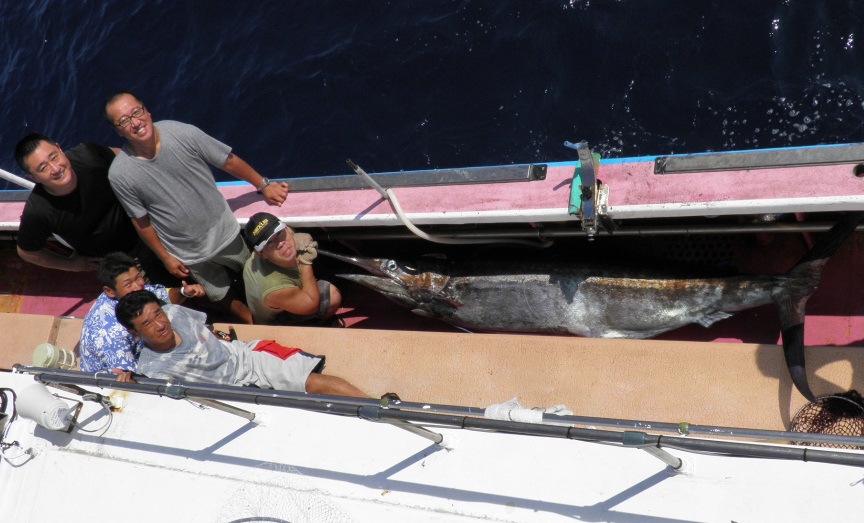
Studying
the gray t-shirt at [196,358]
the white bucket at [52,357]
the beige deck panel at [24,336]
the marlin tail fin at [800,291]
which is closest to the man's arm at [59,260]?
the beige deck panel at [24,336]

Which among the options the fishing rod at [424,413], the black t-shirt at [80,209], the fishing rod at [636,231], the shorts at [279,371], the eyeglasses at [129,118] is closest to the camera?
the fishing rod at [424,413]

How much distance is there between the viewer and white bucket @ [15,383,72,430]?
9.45ft

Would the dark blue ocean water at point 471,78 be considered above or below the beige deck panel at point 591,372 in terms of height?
above

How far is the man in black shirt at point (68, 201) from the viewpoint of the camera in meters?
3.38

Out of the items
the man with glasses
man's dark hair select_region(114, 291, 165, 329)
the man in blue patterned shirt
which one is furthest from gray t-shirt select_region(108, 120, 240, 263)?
man's dark hair select_region(114, 291, 165, 329)

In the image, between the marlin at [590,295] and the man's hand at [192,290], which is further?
the man's hand at [192,290]

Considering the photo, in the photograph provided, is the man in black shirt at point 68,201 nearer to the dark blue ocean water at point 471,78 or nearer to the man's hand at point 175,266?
the man's hand at point 175,266

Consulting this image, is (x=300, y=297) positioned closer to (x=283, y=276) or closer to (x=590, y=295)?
(x=283, y=276)

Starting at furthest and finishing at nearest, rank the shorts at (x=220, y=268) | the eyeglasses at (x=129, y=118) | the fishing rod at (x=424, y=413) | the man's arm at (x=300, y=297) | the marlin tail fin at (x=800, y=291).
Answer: the shorts at (x=220, y=268) → the man's arm at (x=300, y=297) → the eyeglasses at (x=129, y=118) → the marlin tail fin at (x=800, y=291) → the fishing rod at (x=424, y=413)

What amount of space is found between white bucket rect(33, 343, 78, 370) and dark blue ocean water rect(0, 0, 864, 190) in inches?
101

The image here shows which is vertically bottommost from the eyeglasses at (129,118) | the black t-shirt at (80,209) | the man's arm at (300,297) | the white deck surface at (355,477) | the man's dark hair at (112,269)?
the white deck surface at (355,477)

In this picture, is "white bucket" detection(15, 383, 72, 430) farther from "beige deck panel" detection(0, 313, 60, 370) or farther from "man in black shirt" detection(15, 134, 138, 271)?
"beige deck panel" detection(0, 313, 60, 370)

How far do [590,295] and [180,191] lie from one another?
6.43ft

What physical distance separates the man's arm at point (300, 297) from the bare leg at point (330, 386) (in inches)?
17.5
